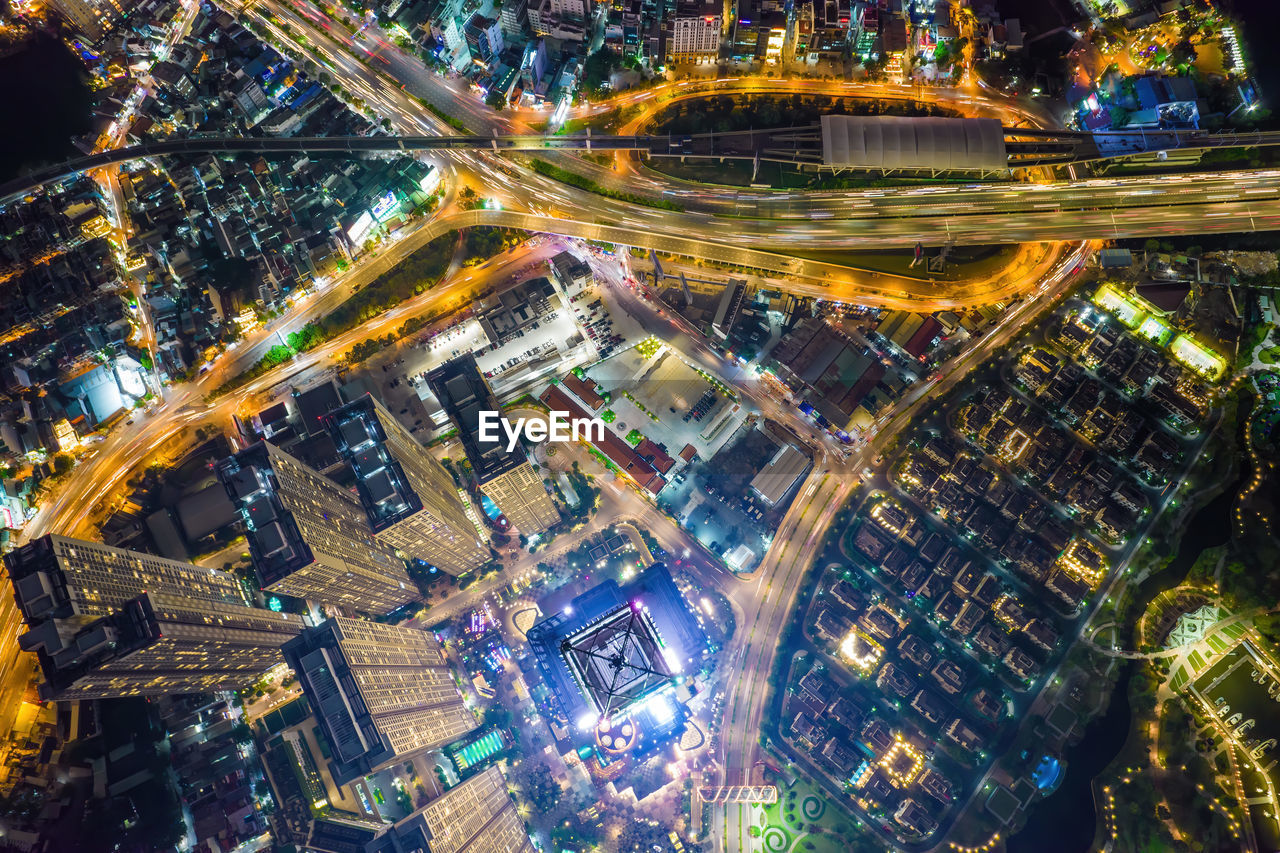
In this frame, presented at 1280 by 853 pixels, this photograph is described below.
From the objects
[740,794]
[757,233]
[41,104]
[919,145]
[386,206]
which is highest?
[41,104]

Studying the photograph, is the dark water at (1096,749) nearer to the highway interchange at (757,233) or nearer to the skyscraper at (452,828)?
the highway interchange at (757,233)

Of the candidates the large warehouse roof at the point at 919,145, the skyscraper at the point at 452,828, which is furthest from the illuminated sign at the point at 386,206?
the skyscraper at the point at 452,828

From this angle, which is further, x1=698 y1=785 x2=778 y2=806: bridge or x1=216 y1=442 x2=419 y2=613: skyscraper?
x1=698 y1=785 x2=778 y2=806: bridge

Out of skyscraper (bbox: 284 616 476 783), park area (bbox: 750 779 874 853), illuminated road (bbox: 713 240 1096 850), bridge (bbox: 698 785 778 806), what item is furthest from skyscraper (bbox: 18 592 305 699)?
park area (bbox: 750 779 874 853)

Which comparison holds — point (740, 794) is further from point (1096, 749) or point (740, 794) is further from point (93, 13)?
point (93, 13)

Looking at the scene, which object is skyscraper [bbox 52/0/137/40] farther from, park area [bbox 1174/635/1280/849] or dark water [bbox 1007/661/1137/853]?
park area [bbox 1174/635/1280/849]

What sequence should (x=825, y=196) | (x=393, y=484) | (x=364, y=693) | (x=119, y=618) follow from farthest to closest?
(x=825, y=196) → (x=393, y=484) → (x=364, y=693) → (x=119, y=618)

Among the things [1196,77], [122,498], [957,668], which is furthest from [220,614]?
[1196,77]

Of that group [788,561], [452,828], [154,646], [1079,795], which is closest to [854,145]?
[788,561]
